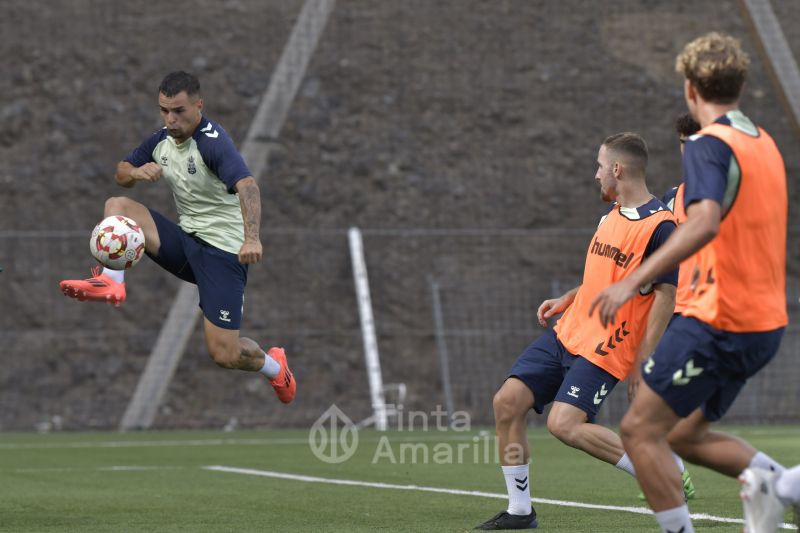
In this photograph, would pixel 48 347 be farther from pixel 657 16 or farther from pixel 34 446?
pixel 657 16

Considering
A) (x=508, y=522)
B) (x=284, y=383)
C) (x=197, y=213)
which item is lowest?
(x=508, y=522)

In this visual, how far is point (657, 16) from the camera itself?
22.6 meters

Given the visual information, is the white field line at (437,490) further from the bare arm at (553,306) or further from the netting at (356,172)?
the netting at (356,172)

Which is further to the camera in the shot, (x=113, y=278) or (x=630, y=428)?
(x=113, y=278)

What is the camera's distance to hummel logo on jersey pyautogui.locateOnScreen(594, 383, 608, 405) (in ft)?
23.2

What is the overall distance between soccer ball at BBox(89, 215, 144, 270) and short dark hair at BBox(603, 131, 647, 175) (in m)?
3.13

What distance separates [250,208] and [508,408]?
7.07 ft

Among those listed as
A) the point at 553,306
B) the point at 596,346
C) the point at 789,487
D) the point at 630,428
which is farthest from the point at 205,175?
the point at 789,487

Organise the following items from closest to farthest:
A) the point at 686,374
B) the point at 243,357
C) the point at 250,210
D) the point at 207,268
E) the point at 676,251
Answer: the point at 676,251
the point at 686,374
the point at 250,210
the point at 207,268
the point at 243,357

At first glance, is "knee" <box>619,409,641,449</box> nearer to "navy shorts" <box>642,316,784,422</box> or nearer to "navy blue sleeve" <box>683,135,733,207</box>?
"navy shorts" <box>642,316,784,422</box>

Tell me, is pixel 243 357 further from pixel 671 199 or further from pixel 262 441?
pixel 262 441

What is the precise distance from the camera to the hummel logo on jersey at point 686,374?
4.88m

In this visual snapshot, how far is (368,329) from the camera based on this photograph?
17.3 meters

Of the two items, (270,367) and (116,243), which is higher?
(116,243)
